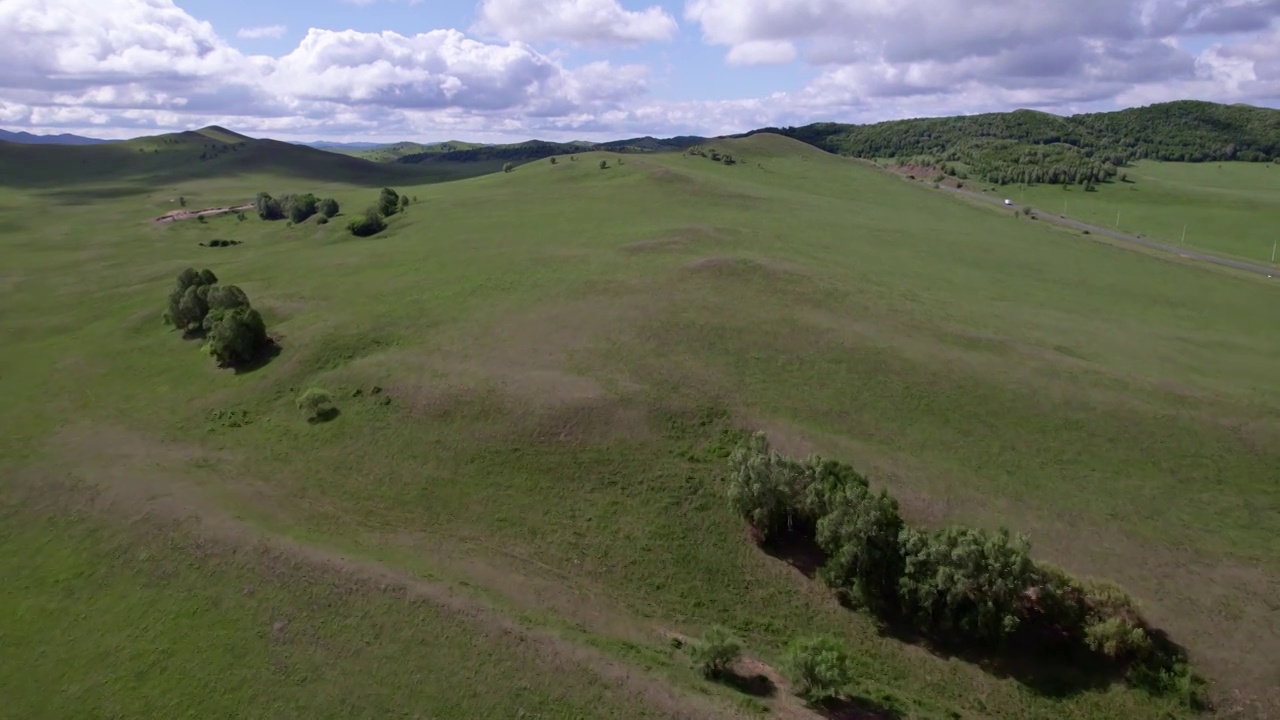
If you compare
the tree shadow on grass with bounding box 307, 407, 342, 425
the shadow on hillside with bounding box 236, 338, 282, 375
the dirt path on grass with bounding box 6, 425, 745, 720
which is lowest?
the dirt path on grass with bounding box 6, 425, 745, 720

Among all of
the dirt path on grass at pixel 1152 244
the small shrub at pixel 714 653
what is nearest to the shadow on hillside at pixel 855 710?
the small shrub at pixel 714 653

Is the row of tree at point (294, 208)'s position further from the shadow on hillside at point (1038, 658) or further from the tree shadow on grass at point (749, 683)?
the shadow on hillside at point (1038, 658)

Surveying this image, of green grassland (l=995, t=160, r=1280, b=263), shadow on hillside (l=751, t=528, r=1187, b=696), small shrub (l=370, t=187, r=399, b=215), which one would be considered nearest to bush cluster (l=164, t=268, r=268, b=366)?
small shrub (l=370, t=187, r=399, b=215)

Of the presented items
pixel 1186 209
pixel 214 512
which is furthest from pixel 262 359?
pixel 1186 209

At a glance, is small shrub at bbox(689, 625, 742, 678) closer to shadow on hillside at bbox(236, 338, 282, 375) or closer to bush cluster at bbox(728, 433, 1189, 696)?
bush cluster at bbox(728, 433, 1189, 696)

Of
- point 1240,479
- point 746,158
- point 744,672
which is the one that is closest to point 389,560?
point 744,672

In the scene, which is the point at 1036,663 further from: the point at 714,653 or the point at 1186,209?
the point at 1186,209

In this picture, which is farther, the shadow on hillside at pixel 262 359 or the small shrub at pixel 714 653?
the shadow on hillside at pixel 262 359
